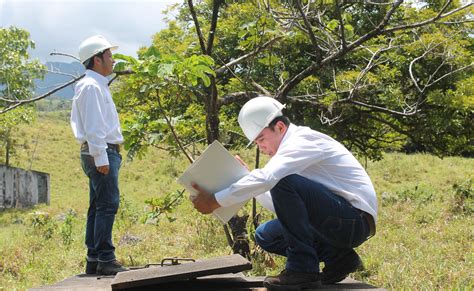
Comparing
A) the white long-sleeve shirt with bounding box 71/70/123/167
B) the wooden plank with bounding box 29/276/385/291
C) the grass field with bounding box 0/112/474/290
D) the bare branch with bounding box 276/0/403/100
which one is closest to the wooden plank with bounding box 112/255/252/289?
the wooden plank with bounding box 29/276/385/291

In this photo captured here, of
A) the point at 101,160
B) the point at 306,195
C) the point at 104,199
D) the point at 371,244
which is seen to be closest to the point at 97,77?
the point at 101,160

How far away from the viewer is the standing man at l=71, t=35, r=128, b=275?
12.5 feet

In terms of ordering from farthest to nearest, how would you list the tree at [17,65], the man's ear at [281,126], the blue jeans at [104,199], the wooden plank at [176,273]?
the tree at [17,65] < the blue jeans at [104,199] < the man's ear at [281,126] < the wooden plank at [176,273]

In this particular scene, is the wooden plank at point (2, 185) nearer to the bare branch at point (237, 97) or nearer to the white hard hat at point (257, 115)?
the bare branch at point (237, 97)

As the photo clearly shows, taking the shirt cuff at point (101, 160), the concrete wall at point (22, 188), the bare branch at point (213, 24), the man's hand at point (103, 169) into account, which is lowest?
the concrete wall at point (22, 188)

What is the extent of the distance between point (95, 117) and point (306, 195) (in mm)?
1570

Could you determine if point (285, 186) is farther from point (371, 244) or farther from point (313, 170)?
point (371, 244)

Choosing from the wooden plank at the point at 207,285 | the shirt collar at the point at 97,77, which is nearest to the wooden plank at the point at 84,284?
the wooden plank at the point at 207,285

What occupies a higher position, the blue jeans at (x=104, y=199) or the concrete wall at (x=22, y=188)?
the blue jeans at (x=104, y=199)

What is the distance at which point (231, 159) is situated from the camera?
3.33 m

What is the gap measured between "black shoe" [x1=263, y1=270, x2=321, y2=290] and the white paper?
62 centimetres

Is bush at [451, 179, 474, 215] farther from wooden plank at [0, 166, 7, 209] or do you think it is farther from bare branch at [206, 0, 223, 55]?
wooden plank at [0, 166, 7, 209]

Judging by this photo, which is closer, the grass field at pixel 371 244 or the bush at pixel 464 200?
the grass field at pixel 371 244

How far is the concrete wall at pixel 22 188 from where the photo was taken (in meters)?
20.4
